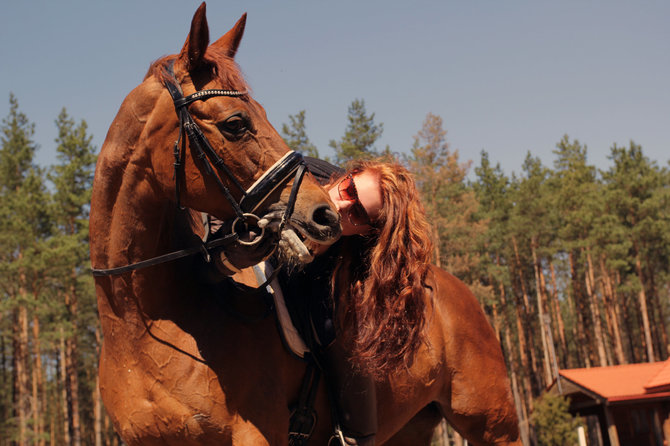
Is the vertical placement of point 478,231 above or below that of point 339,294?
above

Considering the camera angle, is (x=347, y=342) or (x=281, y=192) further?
(x=347, y=342)

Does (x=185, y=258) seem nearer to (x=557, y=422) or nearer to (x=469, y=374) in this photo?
(x=469, y=374)

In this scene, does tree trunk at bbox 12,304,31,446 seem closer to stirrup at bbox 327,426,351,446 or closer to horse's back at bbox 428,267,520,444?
horse's back at bbox 428,267,520,444

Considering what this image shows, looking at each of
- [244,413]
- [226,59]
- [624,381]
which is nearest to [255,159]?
[226,59]

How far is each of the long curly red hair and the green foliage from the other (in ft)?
87.4

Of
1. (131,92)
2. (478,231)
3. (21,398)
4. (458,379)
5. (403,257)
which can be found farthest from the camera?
(478,231)

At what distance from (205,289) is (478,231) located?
34046mm

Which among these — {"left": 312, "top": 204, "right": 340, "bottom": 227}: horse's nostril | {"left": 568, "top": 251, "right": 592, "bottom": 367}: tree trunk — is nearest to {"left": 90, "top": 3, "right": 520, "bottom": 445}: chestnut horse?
{"left": 312, "top": 204, "right": 340, "bottom": 227}: horse's nostril

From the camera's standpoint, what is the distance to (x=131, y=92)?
3.14m

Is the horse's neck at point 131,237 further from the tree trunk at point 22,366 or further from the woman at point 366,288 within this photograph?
the tree trunk at point 22,366

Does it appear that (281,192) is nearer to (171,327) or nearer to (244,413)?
(171,327)

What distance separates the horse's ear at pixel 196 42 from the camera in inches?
113

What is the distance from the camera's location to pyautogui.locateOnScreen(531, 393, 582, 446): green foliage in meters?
26.9

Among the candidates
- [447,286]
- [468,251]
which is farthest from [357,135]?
[447,286]
